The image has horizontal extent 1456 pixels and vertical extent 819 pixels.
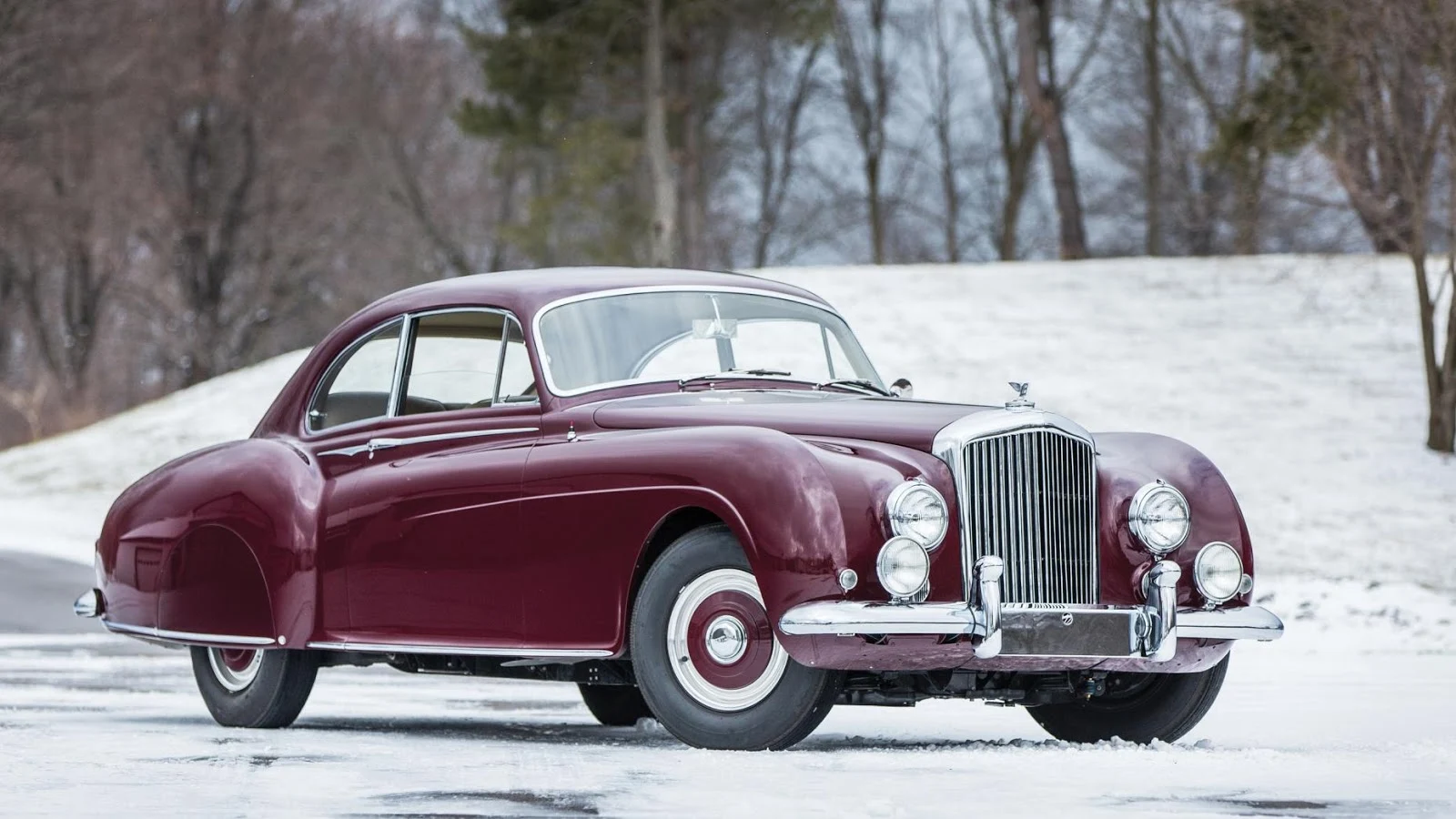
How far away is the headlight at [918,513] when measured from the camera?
675cm

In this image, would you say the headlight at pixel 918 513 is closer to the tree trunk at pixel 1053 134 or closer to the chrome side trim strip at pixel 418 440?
the chrome side trim strip at pixel 418 440

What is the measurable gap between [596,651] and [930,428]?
1400 mm

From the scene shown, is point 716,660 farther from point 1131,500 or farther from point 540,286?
point 540,286

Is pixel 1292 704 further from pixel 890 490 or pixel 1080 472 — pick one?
pixel 890 490

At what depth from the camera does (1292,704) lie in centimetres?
980

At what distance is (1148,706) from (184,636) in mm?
4064

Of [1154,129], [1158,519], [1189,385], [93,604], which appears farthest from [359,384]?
[1154,129]

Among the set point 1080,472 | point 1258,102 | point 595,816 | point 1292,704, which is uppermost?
point 1258,102

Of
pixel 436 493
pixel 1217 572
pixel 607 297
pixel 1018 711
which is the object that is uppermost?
pixel 607 297

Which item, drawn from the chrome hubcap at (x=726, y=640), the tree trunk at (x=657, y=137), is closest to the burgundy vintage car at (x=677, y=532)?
the chrome hubcap at (x=726, y=640)

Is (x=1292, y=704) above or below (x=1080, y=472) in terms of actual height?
below

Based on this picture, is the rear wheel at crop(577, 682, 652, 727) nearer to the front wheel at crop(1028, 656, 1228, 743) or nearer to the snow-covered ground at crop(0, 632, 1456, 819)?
the snow-covered ground at crop(0, 632, 1456, 819)

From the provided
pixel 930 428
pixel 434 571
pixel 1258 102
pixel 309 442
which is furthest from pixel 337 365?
pixel 1258 102

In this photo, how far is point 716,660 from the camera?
695 cm
